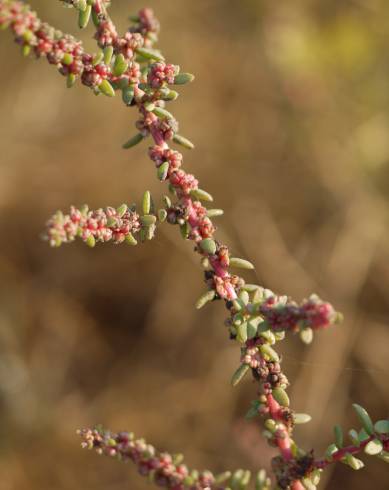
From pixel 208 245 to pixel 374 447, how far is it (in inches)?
15.4

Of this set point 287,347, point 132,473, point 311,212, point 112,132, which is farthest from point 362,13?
point 132,473

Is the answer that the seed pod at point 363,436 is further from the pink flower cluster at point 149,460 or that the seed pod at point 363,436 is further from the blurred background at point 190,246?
the blurred background at point 190,246

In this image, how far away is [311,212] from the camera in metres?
4.07

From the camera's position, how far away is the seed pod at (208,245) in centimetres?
101

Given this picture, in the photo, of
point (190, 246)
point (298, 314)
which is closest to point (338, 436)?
point (298, 314)

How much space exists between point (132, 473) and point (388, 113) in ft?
8.31

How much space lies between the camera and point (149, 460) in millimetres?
990

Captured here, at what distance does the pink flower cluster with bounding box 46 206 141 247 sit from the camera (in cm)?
86

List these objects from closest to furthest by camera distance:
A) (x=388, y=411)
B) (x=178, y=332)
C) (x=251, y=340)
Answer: (x=251, y=340) < (x=388, y=411) < (x=178, y=332)

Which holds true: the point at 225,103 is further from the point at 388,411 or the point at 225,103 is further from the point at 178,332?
the point at 388,411

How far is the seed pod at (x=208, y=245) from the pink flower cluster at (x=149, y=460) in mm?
310

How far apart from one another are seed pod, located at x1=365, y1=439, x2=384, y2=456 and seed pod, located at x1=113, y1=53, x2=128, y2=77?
0.68 meters

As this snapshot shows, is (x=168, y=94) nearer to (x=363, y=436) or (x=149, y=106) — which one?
(x=149, y=106)

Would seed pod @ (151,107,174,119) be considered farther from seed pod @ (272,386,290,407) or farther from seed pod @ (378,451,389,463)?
seed pod @ (378,451,389,463)
